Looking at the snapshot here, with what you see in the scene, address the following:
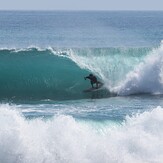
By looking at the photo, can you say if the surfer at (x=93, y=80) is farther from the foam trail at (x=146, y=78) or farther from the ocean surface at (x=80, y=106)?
the foam trail at (x=146, y=78)

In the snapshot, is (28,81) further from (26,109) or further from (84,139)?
(84,139)

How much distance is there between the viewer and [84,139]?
16438 millimetres

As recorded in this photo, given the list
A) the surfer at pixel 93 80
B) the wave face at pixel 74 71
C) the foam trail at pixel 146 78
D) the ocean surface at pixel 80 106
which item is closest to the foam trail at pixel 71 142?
the ocean surface at pixel 80 106

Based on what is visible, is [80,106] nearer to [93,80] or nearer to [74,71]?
[93,80]

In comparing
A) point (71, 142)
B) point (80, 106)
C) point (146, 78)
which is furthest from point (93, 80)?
point (71, 142)

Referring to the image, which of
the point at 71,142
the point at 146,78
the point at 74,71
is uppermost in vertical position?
the point at 71,142

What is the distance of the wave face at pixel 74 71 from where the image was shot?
83.9ft

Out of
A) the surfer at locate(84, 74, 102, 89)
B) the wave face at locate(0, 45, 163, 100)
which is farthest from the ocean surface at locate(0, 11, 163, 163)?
the surfer at locate(84, 74, 102, 89)

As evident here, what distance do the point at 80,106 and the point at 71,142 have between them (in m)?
5.67

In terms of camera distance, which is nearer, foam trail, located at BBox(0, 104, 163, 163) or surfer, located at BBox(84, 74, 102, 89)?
foam trail, located at BBox(0, 104, 163, 163)

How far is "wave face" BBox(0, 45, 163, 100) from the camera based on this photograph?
2556 cm

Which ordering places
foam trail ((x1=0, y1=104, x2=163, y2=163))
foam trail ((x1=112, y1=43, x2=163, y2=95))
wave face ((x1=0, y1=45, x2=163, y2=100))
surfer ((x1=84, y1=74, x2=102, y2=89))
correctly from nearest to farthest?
foam trail ((x1=0, y1=104, x2=163, y2=163)) < surfer ((x1=84, y1=74, x2=102, y2=89)) < wave face ((x1=0, y1=45, x2=163, y2=100)) < foam trail ((x1=112, y1=43, x2=163, y2=95))

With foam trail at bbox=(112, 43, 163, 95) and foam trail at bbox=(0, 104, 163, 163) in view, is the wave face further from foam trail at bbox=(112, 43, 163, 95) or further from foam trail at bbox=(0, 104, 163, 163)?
foam trail at bbox=(0, 104, 163, 163)

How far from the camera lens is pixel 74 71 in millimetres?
27609
